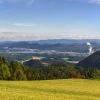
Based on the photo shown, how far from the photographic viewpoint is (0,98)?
84.4ft

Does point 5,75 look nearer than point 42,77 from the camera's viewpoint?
Yes

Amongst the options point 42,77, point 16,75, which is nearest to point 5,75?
point 16,75

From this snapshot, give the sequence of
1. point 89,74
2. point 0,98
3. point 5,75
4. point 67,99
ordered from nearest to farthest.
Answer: point 0,98 → point 67,99 → point 5,75 → point 89,74

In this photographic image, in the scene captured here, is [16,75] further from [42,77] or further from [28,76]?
[42,77]

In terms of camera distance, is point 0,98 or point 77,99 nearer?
point 0,98

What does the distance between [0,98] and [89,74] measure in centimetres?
15116

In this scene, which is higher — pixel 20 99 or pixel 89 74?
pixel 20 99

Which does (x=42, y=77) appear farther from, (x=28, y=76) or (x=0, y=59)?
(x=0, y=59)

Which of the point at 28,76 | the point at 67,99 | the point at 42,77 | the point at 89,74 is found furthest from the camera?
the point at 89,74

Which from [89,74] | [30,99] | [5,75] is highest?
[30,99]

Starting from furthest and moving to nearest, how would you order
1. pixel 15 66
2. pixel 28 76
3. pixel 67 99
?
pixel 28 76
pixel 15 66
pixel 67 99

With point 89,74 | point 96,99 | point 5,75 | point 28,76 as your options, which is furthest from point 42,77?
point 96,99

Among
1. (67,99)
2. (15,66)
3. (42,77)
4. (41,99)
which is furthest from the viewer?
(42,77)

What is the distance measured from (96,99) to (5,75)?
67.2m
